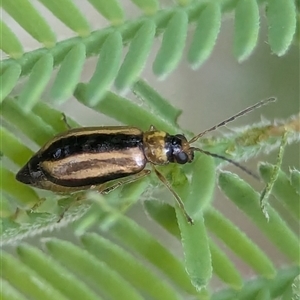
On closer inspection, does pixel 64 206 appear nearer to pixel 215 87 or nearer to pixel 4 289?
pixel 4 289

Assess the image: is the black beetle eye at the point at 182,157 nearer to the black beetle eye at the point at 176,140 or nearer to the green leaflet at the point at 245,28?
the black beetle eye at the point at 176,140

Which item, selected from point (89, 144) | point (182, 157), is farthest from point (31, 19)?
point (182, 157)

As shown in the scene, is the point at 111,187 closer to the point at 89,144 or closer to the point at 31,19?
the point at 89,144

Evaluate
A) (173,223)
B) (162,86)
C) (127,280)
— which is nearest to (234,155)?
(173,223)

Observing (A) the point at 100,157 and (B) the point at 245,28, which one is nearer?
(B) the point at 245,28

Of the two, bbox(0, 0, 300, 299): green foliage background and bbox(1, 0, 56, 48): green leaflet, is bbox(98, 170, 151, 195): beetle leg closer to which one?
bbox(0, 0, 300, 299): green foliage background

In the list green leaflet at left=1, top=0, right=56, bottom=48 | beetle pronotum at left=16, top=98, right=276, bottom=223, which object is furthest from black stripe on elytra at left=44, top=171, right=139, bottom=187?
green leaflet at left=1, top=0, right=56, bottom=48
